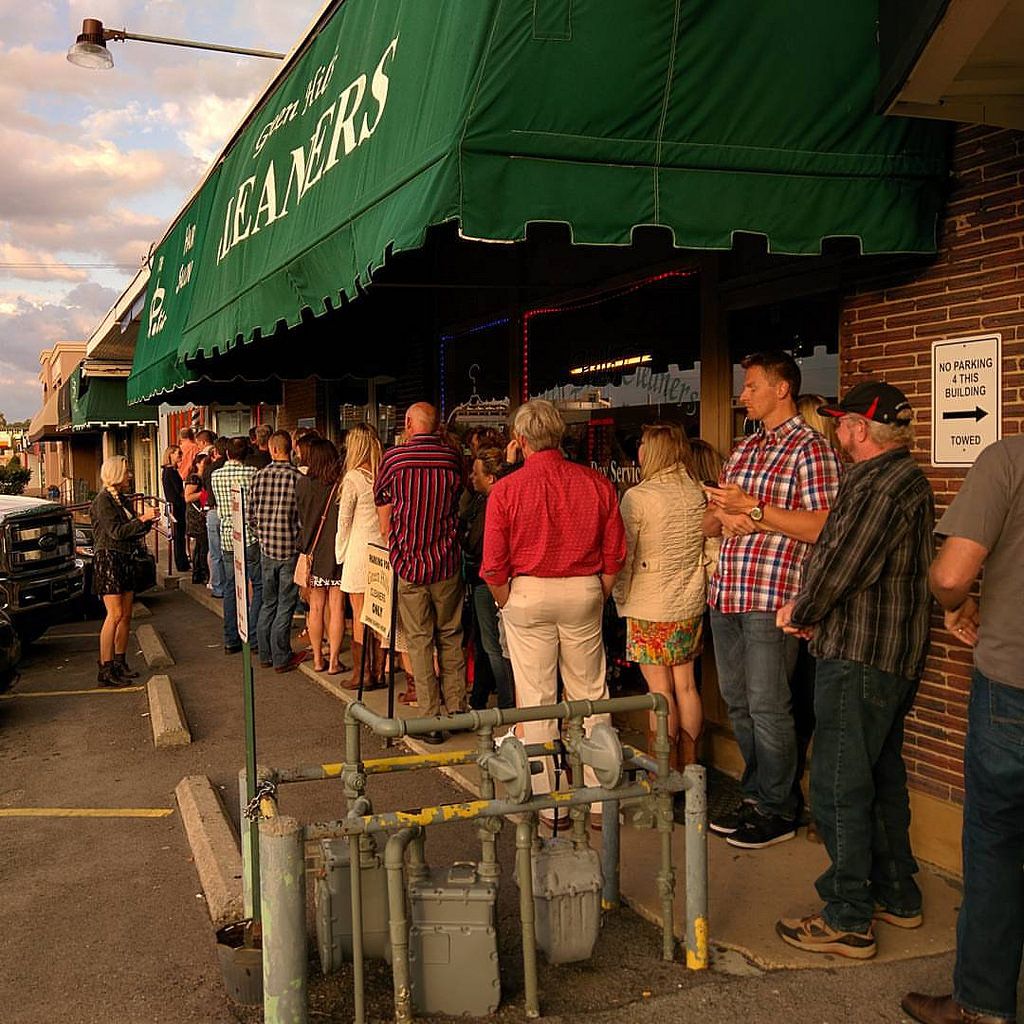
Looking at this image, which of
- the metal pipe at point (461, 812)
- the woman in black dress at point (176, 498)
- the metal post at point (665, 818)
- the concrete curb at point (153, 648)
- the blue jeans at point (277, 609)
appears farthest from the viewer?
the woman in black dress at point (176, 498)

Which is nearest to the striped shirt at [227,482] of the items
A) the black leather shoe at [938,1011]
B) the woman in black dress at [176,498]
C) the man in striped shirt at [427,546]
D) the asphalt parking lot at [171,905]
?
the asphalt parking lot at [171,905]

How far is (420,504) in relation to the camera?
665 centimetres

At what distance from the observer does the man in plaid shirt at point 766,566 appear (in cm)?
483

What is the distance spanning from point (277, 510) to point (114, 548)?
132cm

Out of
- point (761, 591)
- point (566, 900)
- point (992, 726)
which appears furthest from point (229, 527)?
point (992, 726)

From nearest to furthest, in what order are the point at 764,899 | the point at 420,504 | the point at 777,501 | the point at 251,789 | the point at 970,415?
1. the point at 251,789
2. the point at 764,899
3. the point at 970,415
4. the point at 777,501
5. the point at 420,504

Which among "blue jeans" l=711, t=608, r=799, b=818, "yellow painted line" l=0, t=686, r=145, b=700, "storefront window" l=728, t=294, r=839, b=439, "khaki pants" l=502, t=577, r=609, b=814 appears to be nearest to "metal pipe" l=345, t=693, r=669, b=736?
"blue jeans" l=711, t=608, r=799, b=818

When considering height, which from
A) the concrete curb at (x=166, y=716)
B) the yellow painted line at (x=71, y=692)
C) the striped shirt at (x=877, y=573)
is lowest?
the yellow painted line at (x=71, y=692)

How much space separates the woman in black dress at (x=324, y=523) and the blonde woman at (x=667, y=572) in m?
3.51

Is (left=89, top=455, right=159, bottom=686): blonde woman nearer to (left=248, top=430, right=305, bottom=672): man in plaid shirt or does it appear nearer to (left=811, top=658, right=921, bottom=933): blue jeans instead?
(left=248, top=430, right=305, bottom=672): man in plaid shirt

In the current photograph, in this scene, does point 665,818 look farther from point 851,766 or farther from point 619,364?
point 619,364

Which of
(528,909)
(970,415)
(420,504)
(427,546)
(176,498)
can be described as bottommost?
(528,909)

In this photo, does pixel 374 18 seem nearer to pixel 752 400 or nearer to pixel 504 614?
pixel 752 400

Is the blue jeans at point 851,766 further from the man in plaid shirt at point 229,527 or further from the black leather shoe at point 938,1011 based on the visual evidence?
the man in plaid shirt at point 229,527
